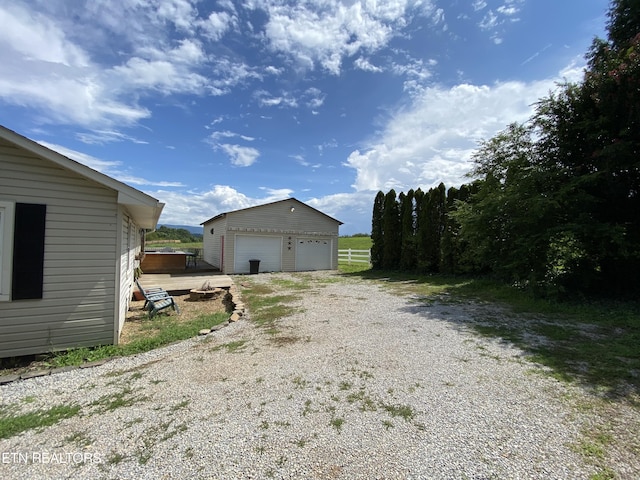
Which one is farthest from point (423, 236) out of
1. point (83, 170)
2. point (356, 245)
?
point (356, 245)

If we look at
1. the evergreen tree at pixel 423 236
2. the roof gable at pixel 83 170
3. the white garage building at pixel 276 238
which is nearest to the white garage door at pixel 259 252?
the white garage building at pixel 276 238

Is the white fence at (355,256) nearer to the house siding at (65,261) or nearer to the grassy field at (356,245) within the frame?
the grassy field at (356,245)

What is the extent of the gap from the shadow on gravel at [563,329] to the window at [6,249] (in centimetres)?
710

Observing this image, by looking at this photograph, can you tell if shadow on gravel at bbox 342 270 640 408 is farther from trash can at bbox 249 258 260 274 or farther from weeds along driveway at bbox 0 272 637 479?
trash can at bbox 249 258 260 274

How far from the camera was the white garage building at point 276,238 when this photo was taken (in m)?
14.1

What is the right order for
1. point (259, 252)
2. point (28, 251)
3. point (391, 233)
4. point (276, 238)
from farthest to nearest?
1. point (276, 238)
2. point (391, 233)
3. point (259, 252)
4. point (28, 251)

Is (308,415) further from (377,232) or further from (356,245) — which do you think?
(356,245)

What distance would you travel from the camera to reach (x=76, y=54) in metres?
5.82

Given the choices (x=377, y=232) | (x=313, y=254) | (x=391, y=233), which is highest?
(x=377, y=232)

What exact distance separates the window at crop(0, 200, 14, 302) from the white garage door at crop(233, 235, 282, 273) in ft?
Answer: 32.9

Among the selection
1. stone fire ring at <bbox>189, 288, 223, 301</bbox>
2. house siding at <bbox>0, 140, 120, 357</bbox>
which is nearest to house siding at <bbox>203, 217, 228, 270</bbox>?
stone fire ring at <bbox>189, 288, 223, 301</bbox>

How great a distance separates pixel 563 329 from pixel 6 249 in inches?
354

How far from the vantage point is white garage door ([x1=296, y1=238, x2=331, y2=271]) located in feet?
52.3

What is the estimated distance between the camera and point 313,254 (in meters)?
16.4
